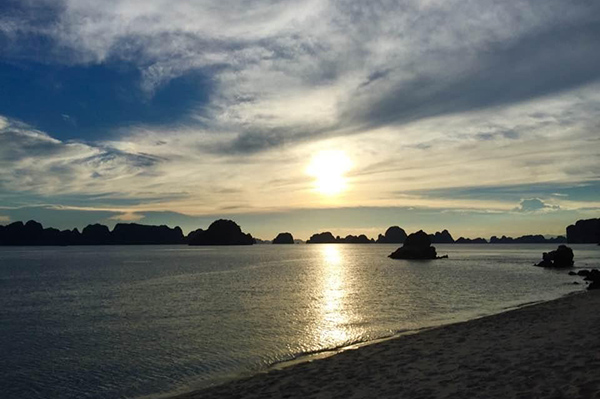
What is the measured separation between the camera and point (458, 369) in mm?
17047

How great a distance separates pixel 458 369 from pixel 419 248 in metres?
149

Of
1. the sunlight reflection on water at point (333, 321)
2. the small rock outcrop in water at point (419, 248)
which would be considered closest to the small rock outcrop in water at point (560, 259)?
the small rock outcrop in water at point (419, 248)

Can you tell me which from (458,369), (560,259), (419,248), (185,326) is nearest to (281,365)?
(458,369)

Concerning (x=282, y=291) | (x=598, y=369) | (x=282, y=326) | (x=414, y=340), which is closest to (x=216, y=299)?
(x=282, y=291)

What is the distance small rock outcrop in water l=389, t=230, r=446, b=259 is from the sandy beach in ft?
444

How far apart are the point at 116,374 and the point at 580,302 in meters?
39.5

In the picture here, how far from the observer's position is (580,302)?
38.0m

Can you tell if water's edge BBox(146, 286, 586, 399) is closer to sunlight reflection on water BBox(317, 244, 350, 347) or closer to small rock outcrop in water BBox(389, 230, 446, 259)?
sunlight reflection on water BBox(317, 244, 350, 347)

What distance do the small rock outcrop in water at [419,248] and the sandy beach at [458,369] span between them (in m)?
135

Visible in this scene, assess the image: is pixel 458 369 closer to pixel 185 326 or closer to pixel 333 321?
pixel 333 321

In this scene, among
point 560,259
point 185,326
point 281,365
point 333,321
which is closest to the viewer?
point 281,365

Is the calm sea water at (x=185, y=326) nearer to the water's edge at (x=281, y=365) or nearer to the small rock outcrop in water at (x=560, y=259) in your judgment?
the water's edge at (x=281, y=365)

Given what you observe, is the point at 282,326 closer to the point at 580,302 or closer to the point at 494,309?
the point at 494,309

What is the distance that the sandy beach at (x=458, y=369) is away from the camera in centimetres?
1394
